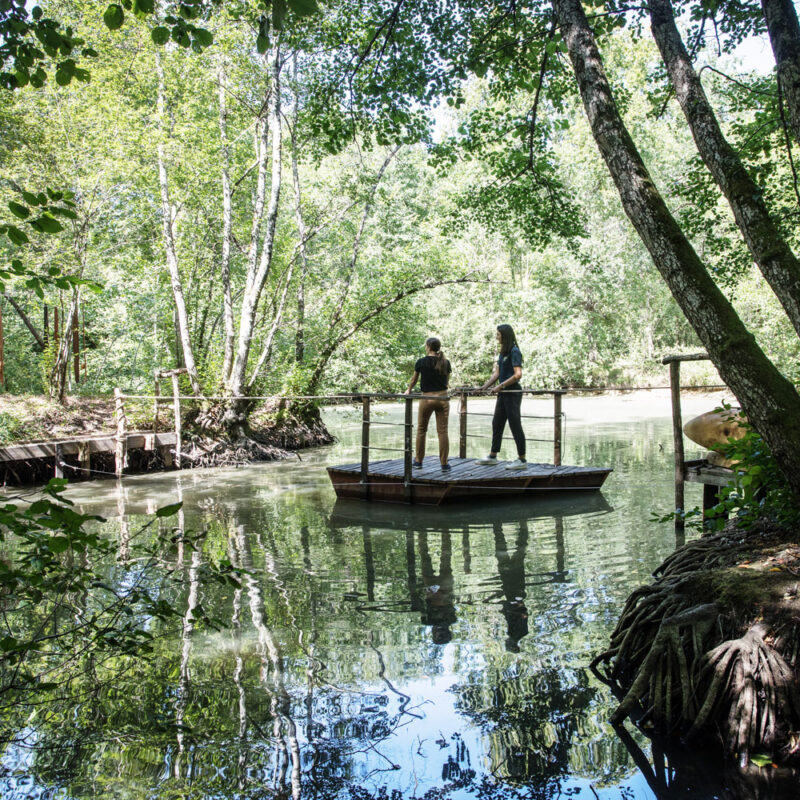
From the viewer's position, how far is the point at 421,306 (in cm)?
2080

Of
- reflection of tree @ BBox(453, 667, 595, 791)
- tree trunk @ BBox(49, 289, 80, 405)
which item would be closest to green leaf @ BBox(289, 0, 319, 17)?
reflection of tree @ BBox(453, 667, 595, 791)

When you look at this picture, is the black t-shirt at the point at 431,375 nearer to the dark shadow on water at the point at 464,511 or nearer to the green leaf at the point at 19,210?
the dark shadow on water at the point at 464,511

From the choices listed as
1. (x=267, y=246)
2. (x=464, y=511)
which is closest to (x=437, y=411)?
(x=464, y=511)

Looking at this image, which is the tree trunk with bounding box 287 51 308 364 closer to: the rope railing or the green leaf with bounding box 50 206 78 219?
the rope railing

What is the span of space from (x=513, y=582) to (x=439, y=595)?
69cm

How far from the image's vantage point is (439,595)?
566cm

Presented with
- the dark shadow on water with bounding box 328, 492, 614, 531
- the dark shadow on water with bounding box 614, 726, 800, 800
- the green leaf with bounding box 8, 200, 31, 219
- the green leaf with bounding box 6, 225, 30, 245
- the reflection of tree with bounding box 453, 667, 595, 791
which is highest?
the green leaf with bounding box 8, 200, 31, 219

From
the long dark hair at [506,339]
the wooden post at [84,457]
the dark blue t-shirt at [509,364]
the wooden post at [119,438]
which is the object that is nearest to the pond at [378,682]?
the dark blue t-shirt at [509,364]

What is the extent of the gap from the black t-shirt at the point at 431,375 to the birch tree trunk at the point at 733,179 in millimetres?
4919

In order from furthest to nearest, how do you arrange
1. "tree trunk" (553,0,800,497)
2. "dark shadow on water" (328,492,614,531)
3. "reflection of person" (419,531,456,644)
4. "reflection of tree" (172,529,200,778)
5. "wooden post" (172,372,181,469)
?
"wooden post" (172,372,181,469)
"dark shadow on water" (328,492,614,531)
"reflection of person" (419,531,456,644)
"tree trunk" (553,0,800,497)
"reflection of tree" (172,529,200,778)

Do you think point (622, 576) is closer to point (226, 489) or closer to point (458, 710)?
point (458, 710)

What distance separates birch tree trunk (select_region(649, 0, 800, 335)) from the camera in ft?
12.4

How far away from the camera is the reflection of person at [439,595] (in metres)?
4.82

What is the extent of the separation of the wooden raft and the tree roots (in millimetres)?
5318
